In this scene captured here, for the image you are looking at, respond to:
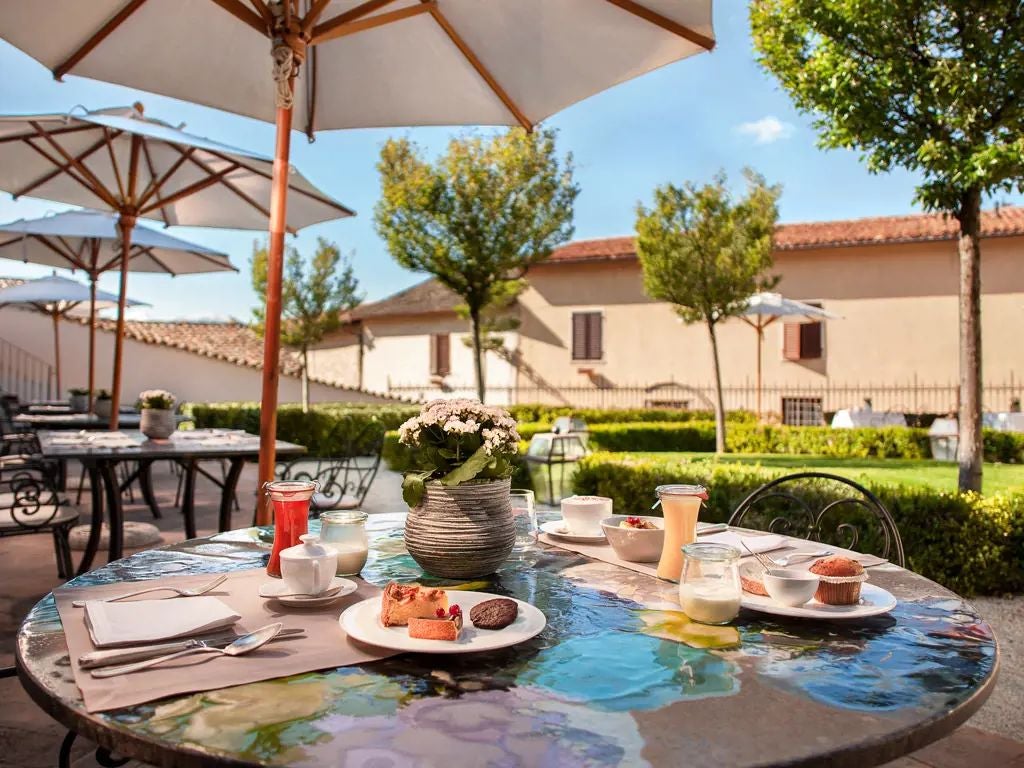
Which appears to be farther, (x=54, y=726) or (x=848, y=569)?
(x=54, y=726)

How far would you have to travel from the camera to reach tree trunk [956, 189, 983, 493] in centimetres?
515

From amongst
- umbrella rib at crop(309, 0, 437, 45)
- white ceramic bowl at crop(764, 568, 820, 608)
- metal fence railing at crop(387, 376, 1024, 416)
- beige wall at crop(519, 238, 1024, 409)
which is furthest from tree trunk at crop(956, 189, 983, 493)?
beige wall at crop(519, 238, 1024, 409)

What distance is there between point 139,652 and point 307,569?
351 millimetres

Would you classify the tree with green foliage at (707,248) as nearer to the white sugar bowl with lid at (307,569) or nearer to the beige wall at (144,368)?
the beige wall at (144,368)

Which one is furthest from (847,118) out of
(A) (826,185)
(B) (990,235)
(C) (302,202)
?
(A) (826,185)

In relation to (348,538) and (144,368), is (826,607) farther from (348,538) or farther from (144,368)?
(144,368)

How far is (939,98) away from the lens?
5.15 m

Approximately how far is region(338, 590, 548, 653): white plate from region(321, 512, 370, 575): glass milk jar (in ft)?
0.94

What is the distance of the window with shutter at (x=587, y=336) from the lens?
66.0ft

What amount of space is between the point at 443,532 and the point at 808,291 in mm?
18249

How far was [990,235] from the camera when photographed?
16.6 meters

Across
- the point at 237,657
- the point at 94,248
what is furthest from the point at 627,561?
the point at 94,248

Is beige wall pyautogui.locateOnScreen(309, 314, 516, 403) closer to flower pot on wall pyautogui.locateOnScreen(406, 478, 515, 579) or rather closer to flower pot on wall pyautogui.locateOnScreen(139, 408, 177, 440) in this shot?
flower pot on wall pyautogui.locateOnScreen(139, 408, 177, 440)

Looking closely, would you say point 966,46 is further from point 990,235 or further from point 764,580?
point 990,235
